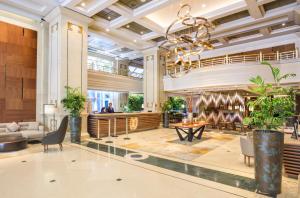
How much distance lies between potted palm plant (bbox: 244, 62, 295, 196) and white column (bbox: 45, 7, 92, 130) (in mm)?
6490

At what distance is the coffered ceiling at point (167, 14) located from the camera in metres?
7.15

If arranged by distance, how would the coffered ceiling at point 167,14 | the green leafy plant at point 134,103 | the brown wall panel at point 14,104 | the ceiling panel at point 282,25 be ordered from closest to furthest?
the coffered ceiling at point 167,14 < the brown wall panel at point 14,104 < the ceiling panel at point 282,25 < the green leafy plant at point 134,103

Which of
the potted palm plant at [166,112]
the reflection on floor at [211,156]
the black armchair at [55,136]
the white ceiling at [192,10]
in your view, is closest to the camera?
the reflection on floor at [211,156]

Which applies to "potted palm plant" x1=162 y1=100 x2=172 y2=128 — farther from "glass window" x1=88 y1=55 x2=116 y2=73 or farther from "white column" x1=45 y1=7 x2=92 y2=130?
"white column" x1=45 y1=7 x2=92 y2=130

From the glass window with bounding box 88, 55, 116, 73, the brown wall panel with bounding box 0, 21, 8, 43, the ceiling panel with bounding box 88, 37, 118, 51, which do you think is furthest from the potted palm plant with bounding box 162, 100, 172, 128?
the brown wall panel with bounding box 0, 21, 8, 43

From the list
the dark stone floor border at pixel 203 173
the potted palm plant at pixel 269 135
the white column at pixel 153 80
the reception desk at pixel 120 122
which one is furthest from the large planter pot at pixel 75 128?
the white column at pixel 153 80

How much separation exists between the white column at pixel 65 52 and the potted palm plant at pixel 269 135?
6.49m

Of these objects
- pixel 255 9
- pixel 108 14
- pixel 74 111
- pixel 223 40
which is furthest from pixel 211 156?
pixel 223 40

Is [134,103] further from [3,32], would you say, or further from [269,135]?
[269,135]

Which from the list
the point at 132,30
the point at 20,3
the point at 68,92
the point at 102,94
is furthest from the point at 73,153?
the point at 102,94

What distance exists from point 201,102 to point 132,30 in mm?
8231

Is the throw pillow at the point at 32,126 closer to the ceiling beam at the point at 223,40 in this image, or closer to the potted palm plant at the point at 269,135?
the potted palm plant at the point at 269,135

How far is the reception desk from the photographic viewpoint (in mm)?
8047

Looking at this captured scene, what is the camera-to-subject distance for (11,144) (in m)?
5.41
